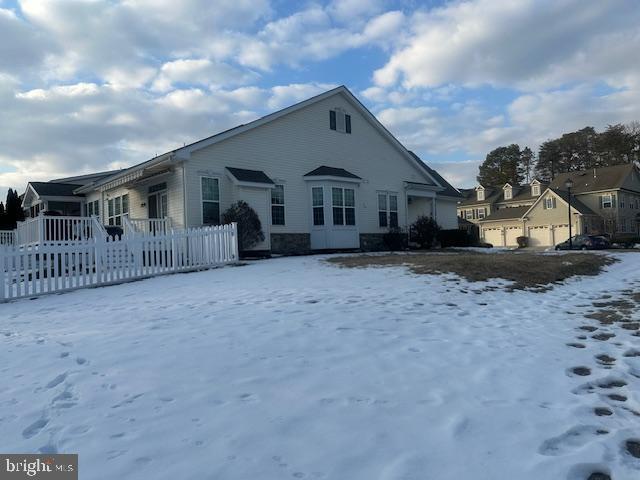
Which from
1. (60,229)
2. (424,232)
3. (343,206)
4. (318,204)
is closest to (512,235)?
(424,232)

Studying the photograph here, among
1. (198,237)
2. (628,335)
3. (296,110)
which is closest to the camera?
(628,335)

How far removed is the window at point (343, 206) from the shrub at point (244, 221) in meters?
4.03

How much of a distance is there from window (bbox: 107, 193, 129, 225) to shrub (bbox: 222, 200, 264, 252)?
6593mm

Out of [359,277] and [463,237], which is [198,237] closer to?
[359,277]

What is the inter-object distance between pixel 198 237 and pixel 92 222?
5937mm

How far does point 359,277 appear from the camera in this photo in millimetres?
10172

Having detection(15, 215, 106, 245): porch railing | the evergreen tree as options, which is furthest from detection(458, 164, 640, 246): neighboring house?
detection(15, 215, 106, 245): porch railing

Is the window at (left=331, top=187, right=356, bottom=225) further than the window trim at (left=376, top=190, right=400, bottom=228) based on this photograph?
No

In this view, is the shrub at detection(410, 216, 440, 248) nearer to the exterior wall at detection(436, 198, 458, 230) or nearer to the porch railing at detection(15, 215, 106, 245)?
the exterior wall at detection(436, 198, 458, 230)

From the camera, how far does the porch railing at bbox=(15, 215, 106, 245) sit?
647 inches

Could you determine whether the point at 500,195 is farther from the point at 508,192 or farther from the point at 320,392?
the point at 320,392

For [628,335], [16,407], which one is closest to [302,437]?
[16,407]

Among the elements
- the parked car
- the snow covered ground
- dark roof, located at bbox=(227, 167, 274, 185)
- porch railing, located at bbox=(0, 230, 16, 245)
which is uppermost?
dark roof, located at bbox=(227, 167, 274, 185)

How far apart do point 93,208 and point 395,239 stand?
15.3 meters
